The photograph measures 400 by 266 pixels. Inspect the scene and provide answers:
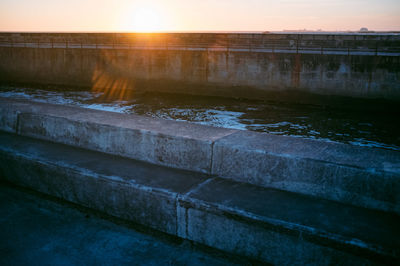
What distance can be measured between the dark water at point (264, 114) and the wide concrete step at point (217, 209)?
11142 millimetres

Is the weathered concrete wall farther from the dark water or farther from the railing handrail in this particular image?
the dark water

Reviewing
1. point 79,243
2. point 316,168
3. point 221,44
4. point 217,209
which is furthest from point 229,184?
point 221,44

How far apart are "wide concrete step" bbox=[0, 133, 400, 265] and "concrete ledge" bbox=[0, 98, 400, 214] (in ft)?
0.25

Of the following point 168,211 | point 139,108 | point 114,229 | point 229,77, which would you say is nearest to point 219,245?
point 168,211

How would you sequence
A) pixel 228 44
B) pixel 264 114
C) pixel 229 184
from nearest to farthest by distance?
pixel 229 184
pixel 264 114
pixel 228 44

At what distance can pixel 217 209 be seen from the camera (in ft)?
6.88

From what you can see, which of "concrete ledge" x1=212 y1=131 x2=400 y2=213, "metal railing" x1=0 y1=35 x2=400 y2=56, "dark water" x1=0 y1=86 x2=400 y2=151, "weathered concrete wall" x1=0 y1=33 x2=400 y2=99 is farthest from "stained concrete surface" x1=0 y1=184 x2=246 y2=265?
"metal railing" x1=0 y1=35 x2=400 y2=56

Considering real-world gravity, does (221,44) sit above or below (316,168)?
above

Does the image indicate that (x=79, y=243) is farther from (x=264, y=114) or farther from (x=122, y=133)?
(x=264, y=114)

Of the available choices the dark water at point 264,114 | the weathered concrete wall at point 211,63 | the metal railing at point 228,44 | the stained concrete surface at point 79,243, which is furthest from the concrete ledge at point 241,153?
the metal railing at point 228,44

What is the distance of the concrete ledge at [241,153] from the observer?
211cm

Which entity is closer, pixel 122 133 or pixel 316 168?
pixel 316 168

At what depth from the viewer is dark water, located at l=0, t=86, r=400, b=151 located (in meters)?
13.5

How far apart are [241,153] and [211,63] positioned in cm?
2043
